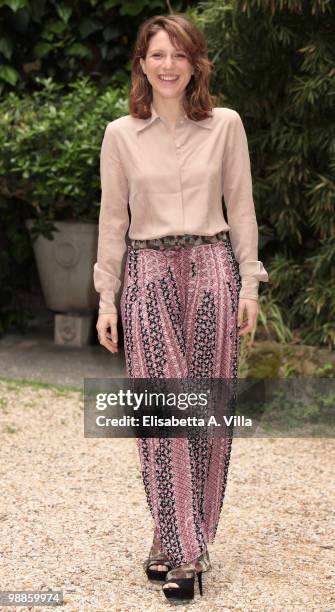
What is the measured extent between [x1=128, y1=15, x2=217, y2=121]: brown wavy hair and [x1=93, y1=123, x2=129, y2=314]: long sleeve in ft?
0.42

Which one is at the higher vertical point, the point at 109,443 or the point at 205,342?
the point at 205,342

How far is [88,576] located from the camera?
3.55m

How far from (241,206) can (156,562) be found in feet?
3.54

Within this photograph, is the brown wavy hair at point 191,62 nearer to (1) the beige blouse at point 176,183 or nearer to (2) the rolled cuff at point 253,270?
(1) the beige blouse at point 176,183

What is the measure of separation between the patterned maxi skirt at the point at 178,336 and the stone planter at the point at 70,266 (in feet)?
13.0

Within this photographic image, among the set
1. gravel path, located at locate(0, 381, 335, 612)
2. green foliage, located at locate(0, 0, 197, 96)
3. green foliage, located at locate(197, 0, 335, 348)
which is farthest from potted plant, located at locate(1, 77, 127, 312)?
gravel path, located at locate(0, 381, 335, 612)

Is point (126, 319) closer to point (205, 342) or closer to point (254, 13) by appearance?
point (205, 342)

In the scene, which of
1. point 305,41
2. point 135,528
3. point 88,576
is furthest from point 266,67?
point 88,576

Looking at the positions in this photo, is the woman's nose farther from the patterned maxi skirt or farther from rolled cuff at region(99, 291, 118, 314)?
rolled cuff at region(99, 291, 118, 314)

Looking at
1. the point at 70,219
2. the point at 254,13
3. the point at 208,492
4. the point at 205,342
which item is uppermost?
the point at 254,13

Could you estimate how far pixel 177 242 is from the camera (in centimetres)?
325

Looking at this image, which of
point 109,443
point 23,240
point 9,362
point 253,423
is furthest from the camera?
point 23,240

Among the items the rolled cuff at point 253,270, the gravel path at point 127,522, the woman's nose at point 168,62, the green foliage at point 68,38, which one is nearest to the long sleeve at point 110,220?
the woman's nose at point 168,62

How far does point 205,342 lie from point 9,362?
3950 millimetres
